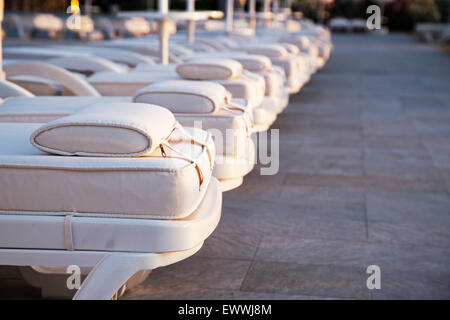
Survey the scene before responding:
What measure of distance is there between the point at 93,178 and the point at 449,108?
19.8ft

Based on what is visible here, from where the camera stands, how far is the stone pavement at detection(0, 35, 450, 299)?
228cm

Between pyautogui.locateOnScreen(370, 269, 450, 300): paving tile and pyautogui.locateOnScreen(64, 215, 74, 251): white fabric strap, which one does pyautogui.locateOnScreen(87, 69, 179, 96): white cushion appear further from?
pyautogui.locateOnScreen(64, 215, 74, 251): white fabric strap

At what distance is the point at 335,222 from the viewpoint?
9.97 feet

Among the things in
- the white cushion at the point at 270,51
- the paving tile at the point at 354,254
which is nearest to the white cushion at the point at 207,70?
the paving tile at the point at 354,254

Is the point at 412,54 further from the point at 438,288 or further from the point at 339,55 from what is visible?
the point at 438,288

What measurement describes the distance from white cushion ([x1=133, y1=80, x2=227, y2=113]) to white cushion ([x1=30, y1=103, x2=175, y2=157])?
3.05 feet

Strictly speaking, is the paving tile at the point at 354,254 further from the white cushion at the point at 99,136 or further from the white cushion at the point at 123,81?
the white cushion at the point at 123,81

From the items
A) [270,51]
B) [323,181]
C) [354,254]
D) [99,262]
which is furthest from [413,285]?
[270,51]

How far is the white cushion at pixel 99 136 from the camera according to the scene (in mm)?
1771

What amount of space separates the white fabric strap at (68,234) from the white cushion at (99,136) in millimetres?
178

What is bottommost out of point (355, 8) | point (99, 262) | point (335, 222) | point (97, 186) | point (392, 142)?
point (355, 8)

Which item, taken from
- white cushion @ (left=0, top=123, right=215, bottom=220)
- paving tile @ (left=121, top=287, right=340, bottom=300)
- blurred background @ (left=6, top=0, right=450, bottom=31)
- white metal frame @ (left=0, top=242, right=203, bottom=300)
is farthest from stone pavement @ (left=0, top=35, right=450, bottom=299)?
blurred background @ (left=6, top=0, right=450, bottom=31)

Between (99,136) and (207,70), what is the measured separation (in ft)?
6.36

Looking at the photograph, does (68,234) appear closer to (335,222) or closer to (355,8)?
(335,222)
